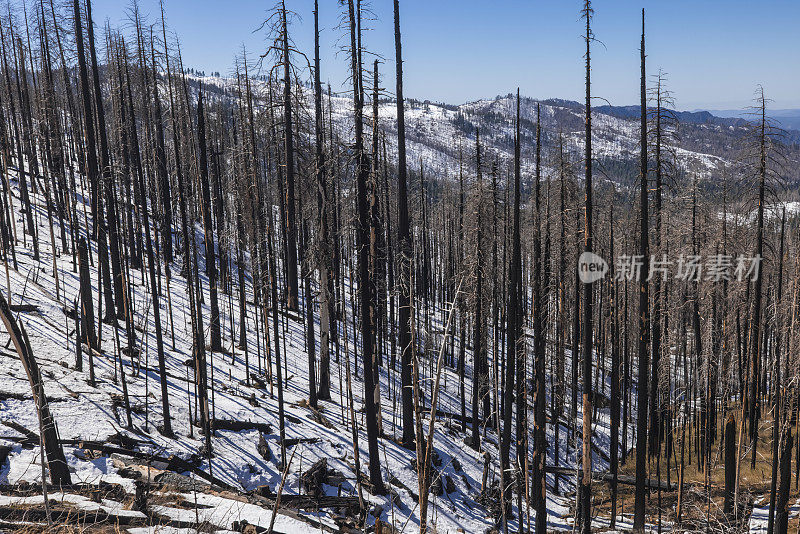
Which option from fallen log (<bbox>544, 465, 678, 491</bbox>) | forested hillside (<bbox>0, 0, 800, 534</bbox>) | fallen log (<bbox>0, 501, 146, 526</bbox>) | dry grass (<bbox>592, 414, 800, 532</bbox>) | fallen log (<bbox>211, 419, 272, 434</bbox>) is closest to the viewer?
fallen log (<bbox>0, 501, 146, 526</bbox>)

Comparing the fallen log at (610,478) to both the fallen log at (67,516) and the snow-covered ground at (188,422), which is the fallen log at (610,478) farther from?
the fallen log at (67,516)

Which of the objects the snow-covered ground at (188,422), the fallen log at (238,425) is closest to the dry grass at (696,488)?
the snow-covered ground at (188,422)

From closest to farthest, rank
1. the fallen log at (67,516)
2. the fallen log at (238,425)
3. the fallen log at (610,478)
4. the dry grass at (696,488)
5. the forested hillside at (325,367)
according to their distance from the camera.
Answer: the fallen log at (67,516)
the forested hillside at (325,367)
the fallen log at (238,425)
the dry grass at (696,488)
the fallen log at (610,478)

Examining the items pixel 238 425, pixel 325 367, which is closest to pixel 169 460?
pixel 238 425

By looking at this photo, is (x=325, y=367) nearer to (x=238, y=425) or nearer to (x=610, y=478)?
(x=238, y=425)

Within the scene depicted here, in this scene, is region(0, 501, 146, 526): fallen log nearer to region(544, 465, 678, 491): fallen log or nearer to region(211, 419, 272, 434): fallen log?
region(211, 419, 272, 434): fallen log

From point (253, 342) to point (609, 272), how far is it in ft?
76.0

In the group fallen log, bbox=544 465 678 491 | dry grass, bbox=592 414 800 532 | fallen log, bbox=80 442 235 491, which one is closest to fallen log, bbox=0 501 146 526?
fallen log, bbox=80 442 235 491

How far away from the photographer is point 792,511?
808 inches

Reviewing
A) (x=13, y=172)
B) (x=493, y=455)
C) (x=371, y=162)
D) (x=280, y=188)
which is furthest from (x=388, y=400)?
(x=13, y=172)

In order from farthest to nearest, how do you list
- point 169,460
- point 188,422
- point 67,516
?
point 188,422 < point 169,460 < point 67,516

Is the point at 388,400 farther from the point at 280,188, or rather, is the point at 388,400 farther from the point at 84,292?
the point at 84,292

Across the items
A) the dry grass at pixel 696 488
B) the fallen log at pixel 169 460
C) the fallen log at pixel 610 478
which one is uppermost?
the fallen log at pixel 169 460

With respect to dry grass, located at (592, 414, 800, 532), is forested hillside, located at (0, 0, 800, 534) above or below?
above
